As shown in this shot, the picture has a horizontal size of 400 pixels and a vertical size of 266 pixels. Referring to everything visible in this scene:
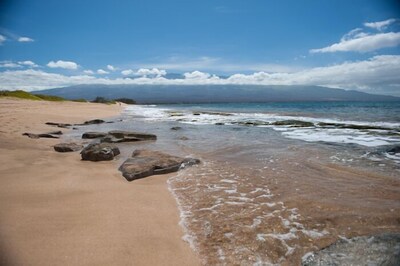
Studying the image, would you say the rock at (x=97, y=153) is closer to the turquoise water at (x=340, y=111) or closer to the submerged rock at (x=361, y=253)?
the submerged rock at (x=361, y=253)

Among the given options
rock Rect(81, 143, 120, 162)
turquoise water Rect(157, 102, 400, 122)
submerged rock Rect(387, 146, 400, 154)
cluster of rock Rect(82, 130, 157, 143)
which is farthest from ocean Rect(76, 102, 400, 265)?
turquoise water Rect(157, 102, 400, 122)

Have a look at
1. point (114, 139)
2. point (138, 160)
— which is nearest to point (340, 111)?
point (114, 139)

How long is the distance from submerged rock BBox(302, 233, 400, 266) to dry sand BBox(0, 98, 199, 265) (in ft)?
4.57

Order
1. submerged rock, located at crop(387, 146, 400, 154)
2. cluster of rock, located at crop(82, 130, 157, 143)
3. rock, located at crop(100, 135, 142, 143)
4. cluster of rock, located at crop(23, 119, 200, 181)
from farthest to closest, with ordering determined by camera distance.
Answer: cluster of rock, located at crop(82, 130, 157, 143) < rock, located at crop(100, 135, 142, 143) < submerged rock, located at crop(387, 146, 400, 154) < cluster of rock, located at crop(23, 119, 200, 181)

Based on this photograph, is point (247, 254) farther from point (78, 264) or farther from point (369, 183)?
point (369, 183)

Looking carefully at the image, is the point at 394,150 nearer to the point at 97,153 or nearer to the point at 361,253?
the point at 361,253

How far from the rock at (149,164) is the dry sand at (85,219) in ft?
0.78

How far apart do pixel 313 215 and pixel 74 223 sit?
143 inches

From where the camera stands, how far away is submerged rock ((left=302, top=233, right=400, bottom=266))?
→ 2.72 meters

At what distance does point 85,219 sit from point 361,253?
3.57m

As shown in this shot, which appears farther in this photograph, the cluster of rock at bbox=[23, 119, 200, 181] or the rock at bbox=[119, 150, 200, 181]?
the cluster of rock at bbox=[23, 119, 200, 181]

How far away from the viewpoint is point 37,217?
158 inches

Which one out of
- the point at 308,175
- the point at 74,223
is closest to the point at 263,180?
the point at 308,175

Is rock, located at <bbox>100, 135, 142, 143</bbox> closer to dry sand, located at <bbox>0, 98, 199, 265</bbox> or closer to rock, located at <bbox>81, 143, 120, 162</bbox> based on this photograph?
rock, located at <bbox>81, 143, 120, 162</bbox>
